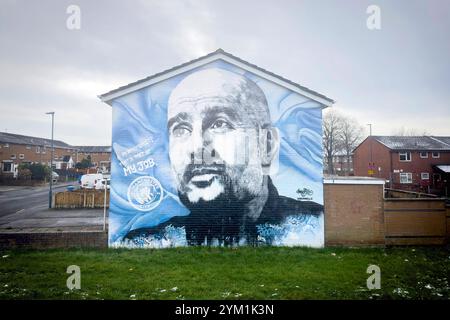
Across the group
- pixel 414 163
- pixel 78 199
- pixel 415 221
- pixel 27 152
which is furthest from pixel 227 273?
pixel 27 152

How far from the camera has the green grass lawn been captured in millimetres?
6809

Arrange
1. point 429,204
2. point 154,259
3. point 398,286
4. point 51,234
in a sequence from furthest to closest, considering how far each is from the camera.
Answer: point 429,204
point 51,234
point 154,259
point 398,286

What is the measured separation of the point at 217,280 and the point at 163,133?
5852 mm

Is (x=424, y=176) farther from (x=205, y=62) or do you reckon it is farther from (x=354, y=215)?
(x=205, y=62)

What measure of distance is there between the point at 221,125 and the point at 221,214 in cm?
341

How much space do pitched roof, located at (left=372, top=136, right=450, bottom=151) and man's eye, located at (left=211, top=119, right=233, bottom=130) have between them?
3794cm

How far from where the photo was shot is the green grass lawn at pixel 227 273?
681cm

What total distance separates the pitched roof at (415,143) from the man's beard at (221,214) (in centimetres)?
3780

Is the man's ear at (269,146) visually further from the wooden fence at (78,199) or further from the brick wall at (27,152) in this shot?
the brick wall at (27,152)

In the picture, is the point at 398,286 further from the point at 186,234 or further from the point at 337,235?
the point at 186,234

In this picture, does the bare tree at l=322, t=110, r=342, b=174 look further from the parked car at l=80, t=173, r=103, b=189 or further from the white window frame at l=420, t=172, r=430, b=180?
the parked car at l=80, t=173, r=103, b=189

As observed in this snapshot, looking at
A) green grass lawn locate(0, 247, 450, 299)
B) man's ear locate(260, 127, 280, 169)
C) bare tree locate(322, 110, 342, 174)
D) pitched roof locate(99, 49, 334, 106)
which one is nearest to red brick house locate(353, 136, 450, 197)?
bare tree locate(322, 110, 342, 174)
